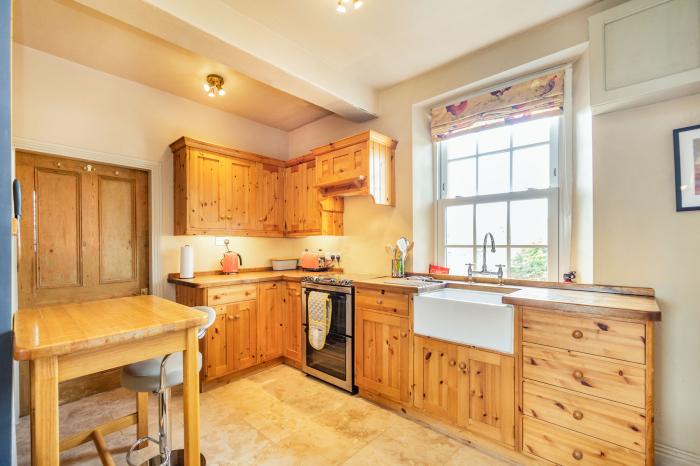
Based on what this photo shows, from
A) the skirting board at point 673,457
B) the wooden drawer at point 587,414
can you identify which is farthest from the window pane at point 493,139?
the skirting board at point 673,457

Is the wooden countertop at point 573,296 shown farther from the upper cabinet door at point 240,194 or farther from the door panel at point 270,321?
the upper cabinet door at point 240,194

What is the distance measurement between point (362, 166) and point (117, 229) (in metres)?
2.39

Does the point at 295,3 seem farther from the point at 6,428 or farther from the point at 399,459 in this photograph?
the point at 399,459

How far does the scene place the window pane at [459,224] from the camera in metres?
2.79

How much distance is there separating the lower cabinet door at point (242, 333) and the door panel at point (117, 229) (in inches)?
41.9

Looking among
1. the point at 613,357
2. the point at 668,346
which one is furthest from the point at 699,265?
the point at 613,357

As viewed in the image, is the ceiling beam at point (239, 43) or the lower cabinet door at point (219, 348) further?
the lower cabinet door at point (219, 348)

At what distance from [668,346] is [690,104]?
4.49ft

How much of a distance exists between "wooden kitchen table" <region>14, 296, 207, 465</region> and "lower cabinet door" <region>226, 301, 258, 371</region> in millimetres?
1244

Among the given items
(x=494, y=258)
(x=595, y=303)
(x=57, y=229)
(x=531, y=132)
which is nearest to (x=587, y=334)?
(x=595, y=303)

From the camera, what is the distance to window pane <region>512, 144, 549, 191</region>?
2414 millimetres

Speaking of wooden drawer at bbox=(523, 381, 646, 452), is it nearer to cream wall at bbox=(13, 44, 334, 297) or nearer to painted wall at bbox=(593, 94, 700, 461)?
painted wall at bbox=(593, 94, 700, 461)

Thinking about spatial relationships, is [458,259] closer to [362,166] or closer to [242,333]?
[362,166]

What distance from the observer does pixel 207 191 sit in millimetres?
3129
